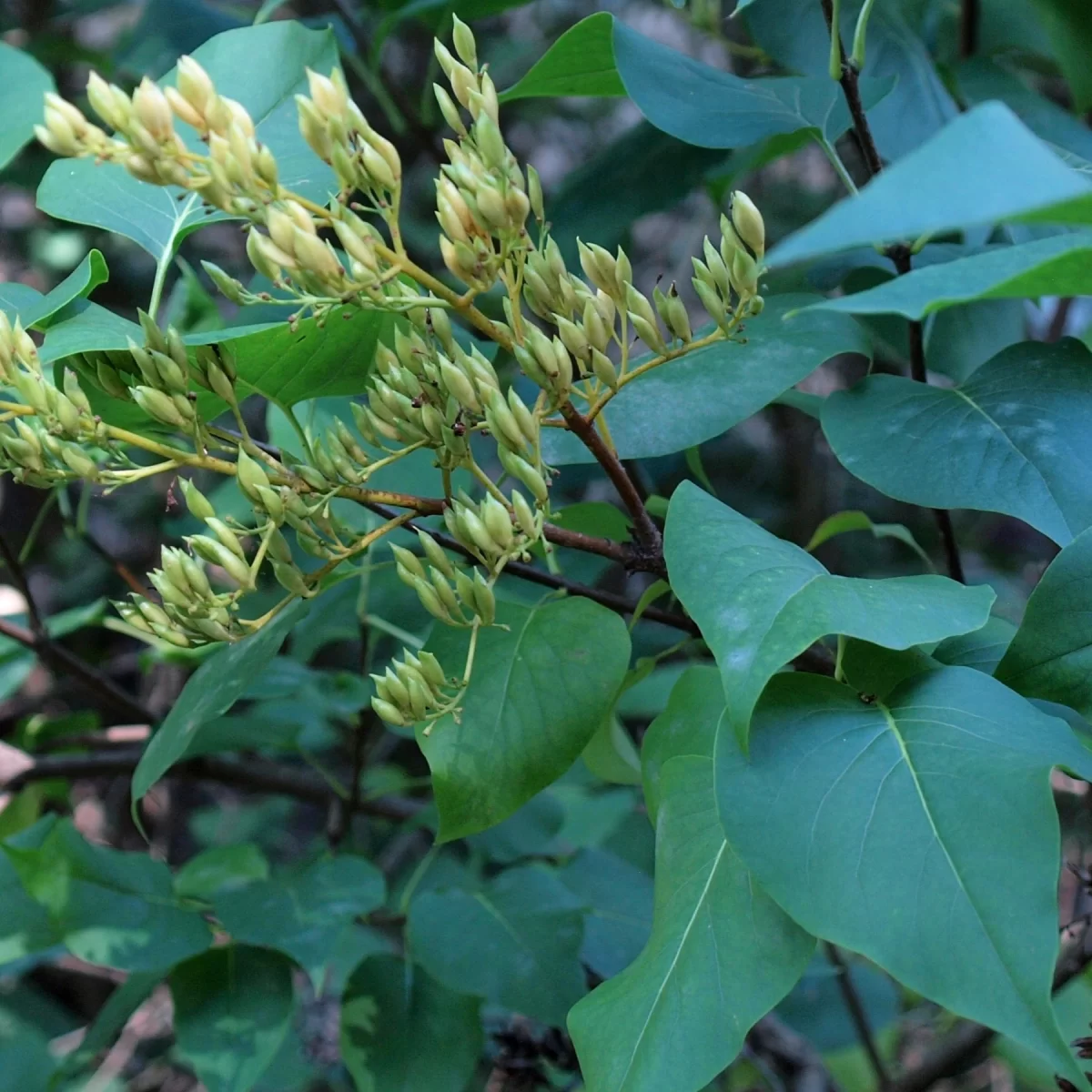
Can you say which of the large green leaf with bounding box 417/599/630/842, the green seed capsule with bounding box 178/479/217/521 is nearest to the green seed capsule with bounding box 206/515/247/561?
the green seed capsule with bounding box 178/479/217/521

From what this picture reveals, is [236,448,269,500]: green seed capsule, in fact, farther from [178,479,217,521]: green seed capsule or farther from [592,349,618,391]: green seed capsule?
[592,349,618,391]: green seed capsule

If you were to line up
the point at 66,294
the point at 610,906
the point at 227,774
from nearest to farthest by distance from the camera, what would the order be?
the point at 66,294, the point at 610,906, the point at 227,774

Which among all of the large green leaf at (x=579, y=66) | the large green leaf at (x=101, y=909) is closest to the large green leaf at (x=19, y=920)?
the large green leaf at (x=101, y=909)

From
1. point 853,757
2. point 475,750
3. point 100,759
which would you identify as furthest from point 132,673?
point 853,757

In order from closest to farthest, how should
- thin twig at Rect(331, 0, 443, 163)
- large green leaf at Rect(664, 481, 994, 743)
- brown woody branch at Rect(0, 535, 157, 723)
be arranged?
1. large green leaf at Rect(664, 481, 994, 743)
2. brown woody branch at Rect(0, 535, 157, 723)
3. thin twig at Rect(331, 0, 443, 163)

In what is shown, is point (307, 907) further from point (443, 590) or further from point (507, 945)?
point (443, 590)

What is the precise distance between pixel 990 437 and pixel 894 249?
144mm

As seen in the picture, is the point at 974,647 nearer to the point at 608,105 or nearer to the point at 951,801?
the point at 951,801

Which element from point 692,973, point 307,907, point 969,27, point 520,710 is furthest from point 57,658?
point 969,27

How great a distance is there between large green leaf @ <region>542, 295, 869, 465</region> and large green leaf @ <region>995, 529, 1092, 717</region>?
0.48 ft

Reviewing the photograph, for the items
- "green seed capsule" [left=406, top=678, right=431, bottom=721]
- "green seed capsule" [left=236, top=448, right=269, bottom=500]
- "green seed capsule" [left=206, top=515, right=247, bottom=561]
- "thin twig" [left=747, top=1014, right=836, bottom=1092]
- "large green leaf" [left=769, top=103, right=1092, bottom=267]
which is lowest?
"thin twig" [left=747, top=1014, right=836, bottom=1092]

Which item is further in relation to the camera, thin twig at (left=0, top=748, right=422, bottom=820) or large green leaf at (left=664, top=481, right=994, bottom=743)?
thin twig at (left=0, top=748, right=422, bottom=820)

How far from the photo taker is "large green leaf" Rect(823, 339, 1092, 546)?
1.44 feet

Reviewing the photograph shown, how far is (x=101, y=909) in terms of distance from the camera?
0.65 m
